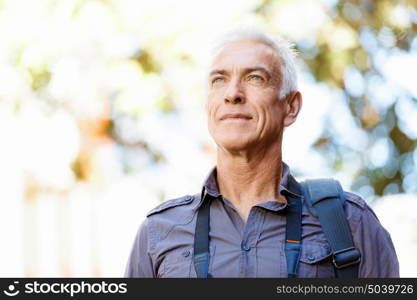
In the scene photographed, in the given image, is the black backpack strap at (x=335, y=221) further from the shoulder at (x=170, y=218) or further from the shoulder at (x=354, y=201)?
the shoulder at (x=170, y=218)

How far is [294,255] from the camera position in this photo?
246 centimetres

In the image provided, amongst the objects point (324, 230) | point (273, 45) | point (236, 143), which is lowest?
point (324, 230)

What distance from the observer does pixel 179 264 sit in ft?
8.39

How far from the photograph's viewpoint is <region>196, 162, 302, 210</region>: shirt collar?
264 cm

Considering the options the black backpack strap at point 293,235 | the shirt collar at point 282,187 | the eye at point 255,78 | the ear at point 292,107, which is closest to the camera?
the black backpack strap at point 293,235

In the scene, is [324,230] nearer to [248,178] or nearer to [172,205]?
[248,178]

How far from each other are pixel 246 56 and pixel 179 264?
2.72 feet

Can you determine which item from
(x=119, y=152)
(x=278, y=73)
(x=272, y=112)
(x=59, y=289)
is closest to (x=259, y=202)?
(x=272, y=112)

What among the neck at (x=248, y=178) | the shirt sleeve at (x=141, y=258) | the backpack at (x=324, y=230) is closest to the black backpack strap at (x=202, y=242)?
the backpack at (x=324, y=230)

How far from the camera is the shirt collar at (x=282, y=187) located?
8.66ft

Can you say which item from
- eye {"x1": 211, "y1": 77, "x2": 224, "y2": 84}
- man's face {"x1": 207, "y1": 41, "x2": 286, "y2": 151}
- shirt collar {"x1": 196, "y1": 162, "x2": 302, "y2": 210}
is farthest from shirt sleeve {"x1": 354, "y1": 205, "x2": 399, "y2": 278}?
eye {"x1": 211, "y1": 77, "x2": 224, "y2": 84}

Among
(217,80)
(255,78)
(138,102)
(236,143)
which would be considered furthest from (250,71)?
(138,102)

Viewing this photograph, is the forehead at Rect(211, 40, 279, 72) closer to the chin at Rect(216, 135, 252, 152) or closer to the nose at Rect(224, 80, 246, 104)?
the nose at Rect(224, 80, 246, 104)

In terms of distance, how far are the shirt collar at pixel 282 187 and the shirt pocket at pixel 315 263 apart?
0.72 ft
